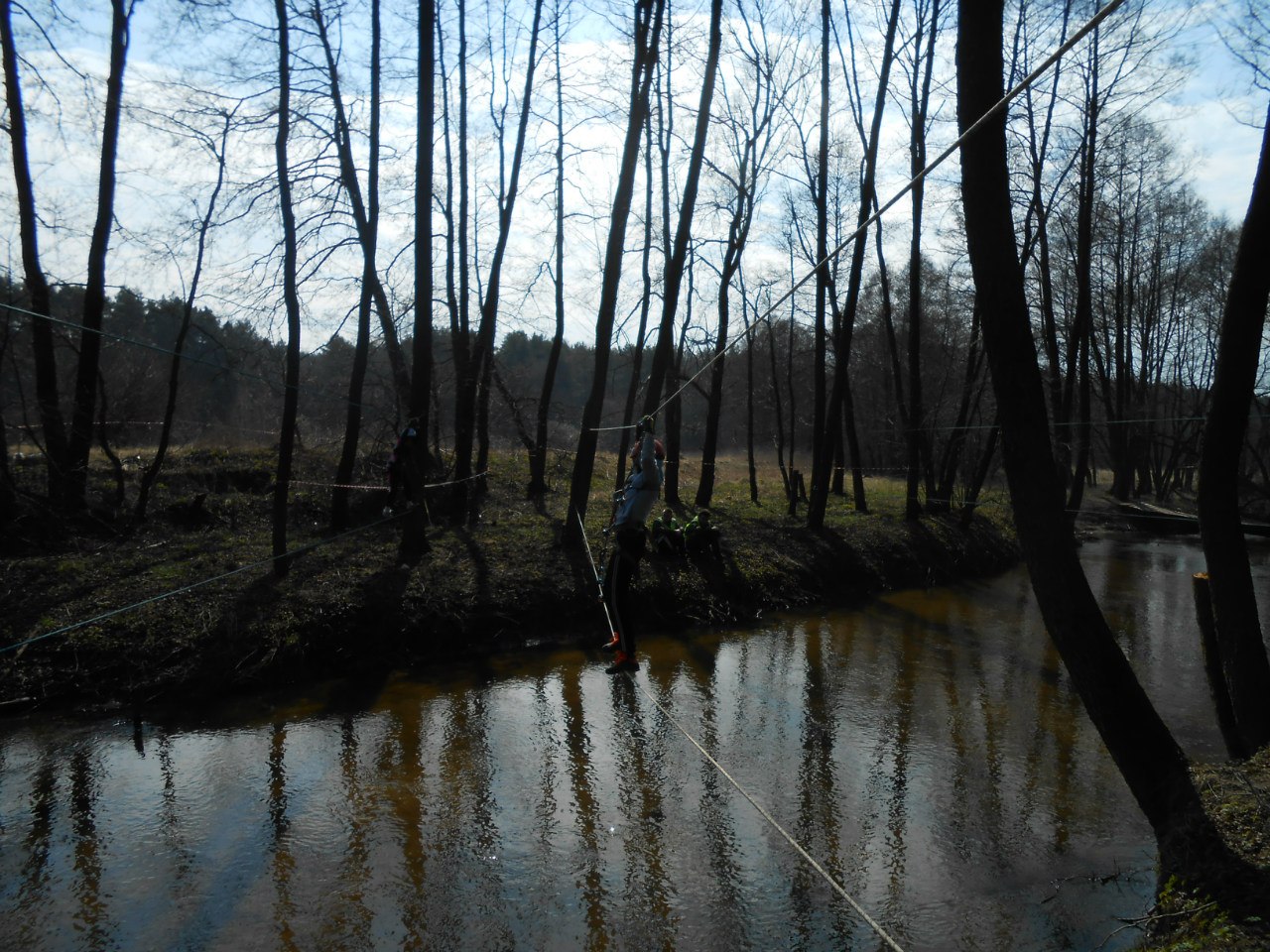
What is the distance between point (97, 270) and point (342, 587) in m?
6.21

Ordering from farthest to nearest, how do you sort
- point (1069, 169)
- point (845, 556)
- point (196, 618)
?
point (1069, 169) → point (845, 556) → point (196, 618)

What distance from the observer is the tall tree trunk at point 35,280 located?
11.8 m

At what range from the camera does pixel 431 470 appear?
17672 millimetres

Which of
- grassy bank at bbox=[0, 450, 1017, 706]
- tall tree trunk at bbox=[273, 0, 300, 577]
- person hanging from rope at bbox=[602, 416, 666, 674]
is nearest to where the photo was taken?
person hanging from rope at bbox=[602, 416, 666, 674]

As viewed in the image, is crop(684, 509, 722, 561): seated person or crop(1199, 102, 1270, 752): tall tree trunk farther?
crop(684, 509, 722, 561): seated person

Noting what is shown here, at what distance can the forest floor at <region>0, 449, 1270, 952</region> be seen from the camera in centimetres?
836

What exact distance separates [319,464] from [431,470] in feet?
8.99

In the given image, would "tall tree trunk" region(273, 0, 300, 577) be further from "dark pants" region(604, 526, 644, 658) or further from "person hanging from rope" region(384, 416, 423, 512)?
"dark pants" region(604, 526, 644, 658)

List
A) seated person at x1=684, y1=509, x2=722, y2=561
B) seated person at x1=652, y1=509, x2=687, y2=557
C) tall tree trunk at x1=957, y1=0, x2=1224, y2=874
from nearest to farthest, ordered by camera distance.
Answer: tall tree trunk at x1=957, y1=0, x2=1224, y2=874, seated person at x1=652, y1=509, x2=687, y2=557, seated person at x1=684, y1=509, x2=722, y2=561

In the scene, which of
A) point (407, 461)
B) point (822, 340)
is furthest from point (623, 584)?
point (822, 340)

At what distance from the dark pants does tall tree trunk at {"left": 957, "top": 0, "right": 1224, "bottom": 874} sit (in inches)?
140

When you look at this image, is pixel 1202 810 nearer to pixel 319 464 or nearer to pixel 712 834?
pixel 712 834

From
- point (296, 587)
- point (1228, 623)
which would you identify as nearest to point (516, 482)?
point (296, 587)

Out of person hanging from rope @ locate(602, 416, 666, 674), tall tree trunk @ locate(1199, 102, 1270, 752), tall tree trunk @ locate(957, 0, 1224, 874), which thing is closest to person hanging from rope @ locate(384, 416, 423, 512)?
person hanging from rope @ locate(602, 416, 666, 674)
